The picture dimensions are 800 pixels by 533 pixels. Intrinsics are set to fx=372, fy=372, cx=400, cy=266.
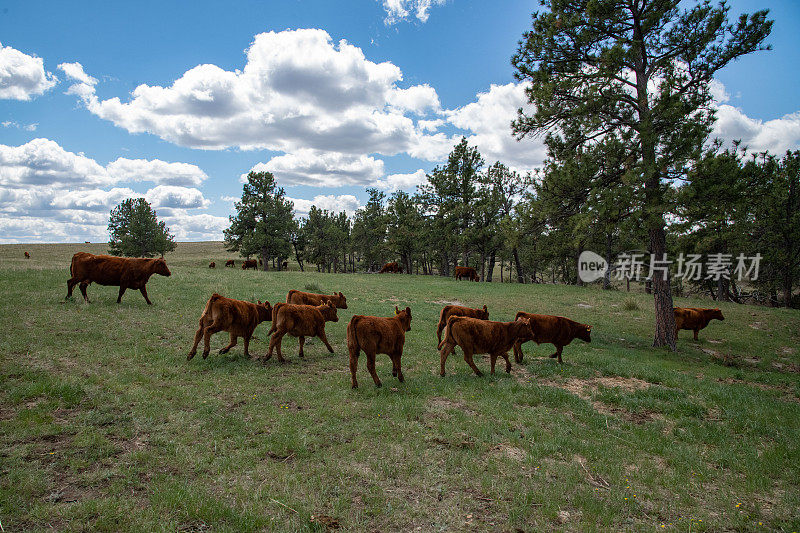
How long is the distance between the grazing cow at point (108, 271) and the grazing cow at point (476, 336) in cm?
1174

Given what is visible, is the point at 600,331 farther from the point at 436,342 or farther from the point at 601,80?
the point at 601,80

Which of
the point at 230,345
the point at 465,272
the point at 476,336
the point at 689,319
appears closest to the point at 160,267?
the point at 230,345

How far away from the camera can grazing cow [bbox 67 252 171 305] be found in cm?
1331

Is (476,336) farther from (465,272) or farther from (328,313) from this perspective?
(465,272)

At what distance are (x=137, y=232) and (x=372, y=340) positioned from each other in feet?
183

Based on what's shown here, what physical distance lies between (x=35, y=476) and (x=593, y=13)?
18.6 m

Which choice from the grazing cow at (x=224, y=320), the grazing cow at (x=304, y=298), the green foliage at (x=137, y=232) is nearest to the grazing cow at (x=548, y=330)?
the grazing cow at (x=304, y=298)

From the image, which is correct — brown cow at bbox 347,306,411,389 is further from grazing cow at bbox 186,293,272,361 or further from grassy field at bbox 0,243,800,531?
grazing cow at bbox 186,293,272,361

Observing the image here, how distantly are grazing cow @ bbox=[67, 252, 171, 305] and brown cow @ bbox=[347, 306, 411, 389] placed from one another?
10428mm

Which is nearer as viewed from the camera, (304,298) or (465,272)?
(304,298)

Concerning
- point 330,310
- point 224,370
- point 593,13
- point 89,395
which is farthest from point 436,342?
point 593,13

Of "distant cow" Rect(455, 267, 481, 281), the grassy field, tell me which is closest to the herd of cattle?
the grassy field

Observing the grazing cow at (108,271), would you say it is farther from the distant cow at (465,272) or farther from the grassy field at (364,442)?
the distant cow at (465,272)

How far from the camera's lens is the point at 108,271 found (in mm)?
13625
